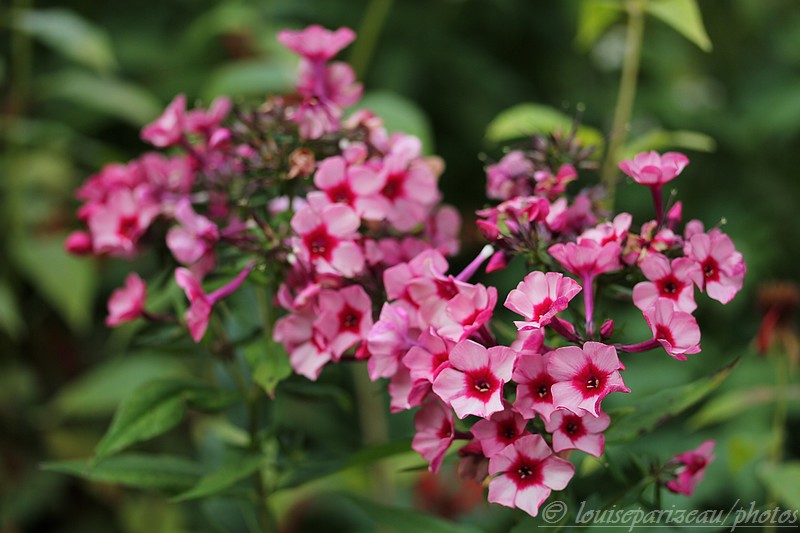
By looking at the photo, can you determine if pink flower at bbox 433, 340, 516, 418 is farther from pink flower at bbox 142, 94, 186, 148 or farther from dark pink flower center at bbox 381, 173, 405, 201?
pink flower at bbox 142, 94, 186, 148

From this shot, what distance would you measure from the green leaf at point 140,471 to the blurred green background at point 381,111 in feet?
0.92

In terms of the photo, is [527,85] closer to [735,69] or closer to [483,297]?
[735,69]

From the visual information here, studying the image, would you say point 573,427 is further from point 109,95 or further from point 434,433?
point 109,95

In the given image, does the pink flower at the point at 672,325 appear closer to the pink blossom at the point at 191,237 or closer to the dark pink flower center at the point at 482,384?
the dark pink flower center at the point at 482,384

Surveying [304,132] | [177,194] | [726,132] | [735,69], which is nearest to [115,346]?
[177,194]

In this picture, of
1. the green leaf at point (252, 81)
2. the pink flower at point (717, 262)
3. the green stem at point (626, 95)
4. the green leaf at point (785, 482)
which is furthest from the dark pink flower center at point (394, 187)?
the green leaf at point (252, 81)

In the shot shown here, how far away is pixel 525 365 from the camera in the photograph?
0.56 meters

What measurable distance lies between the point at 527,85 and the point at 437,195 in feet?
3.80

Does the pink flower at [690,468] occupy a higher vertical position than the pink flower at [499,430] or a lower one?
lower

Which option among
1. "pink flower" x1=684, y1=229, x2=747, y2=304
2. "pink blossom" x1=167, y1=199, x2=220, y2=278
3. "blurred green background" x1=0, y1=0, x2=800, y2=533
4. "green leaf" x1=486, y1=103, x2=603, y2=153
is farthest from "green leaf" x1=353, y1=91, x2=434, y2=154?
"pink flower" x1=684, y1=229, x2=747, y2=304

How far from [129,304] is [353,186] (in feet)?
0.73

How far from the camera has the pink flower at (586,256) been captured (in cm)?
59

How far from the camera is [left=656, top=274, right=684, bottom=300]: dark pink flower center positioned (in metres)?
0.59

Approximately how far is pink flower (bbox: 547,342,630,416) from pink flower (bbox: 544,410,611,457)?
0.08 ft
